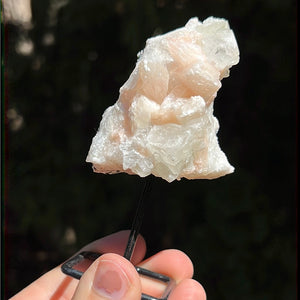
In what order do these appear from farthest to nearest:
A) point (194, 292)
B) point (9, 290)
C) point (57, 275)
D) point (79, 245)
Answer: point (9, 290)
point (79, 245)
point (57, 275)
point (194, 292)

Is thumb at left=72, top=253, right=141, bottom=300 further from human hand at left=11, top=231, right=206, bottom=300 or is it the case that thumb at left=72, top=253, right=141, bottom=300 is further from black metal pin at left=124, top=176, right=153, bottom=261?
black metal pin at left=124, top=176, right=153, bottom=261

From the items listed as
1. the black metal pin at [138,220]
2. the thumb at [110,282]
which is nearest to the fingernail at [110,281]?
the thumb at [110,282]

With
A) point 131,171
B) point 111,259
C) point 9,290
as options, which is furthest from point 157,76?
point 9,290

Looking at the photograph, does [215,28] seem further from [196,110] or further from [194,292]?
[194,292]

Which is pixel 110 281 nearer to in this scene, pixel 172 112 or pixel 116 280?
pixel 116 280

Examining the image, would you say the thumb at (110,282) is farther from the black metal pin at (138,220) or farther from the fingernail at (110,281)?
the black metal pin at (138,220)

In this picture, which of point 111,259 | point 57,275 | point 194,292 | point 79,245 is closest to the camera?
point 111,259

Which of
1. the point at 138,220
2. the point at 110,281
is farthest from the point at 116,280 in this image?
the point at 138,220
